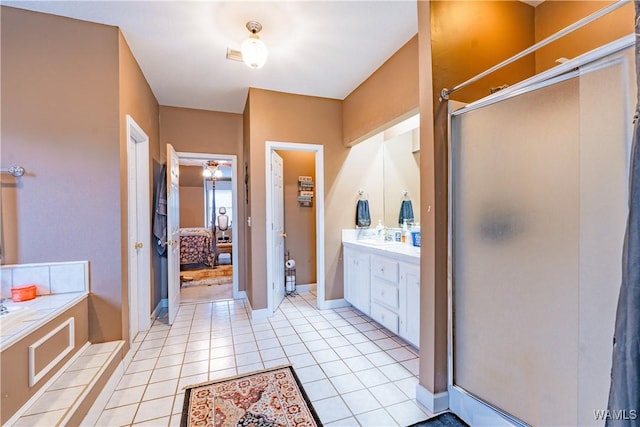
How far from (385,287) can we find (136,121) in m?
2.87

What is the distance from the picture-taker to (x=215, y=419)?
5.38ft

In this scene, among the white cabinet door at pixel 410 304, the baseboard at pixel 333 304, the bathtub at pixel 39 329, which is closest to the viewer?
the bathtub at pixel 39 329

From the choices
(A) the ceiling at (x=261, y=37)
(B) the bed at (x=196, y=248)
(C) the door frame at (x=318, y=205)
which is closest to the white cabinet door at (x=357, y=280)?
(C) the door frame at (x=318, y=205)

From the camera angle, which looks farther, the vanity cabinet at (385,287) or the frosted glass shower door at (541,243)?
the vanity cabinet at (385,287)

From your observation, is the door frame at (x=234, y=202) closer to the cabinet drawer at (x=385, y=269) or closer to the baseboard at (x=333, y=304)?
the baseboard at (x=333, y=304)

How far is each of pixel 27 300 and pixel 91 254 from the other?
423 mm

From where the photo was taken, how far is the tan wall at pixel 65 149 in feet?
6.16

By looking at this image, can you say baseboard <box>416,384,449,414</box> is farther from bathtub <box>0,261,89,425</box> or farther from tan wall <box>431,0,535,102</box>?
bathtub <box>0,261,89,425</box>

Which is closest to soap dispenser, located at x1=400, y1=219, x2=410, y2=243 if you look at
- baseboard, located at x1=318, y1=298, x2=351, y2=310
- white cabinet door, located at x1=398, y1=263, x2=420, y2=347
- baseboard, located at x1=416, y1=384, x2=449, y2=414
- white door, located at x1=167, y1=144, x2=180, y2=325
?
white cabinet door, located at x1=398, y1=263, x2=420, y2=347

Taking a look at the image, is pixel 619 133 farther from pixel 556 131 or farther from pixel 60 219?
pixel 60 219

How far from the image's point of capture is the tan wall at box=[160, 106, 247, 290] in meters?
3.70

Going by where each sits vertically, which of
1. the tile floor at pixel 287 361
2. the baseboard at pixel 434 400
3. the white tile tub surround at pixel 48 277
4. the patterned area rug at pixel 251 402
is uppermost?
the white tile tub surround at pixel 48 277

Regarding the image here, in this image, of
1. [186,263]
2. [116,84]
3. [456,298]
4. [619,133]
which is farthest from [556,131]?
[186,263]

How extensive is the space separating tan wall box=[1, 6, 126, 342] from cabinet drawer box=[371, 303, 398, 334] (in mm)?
2264
